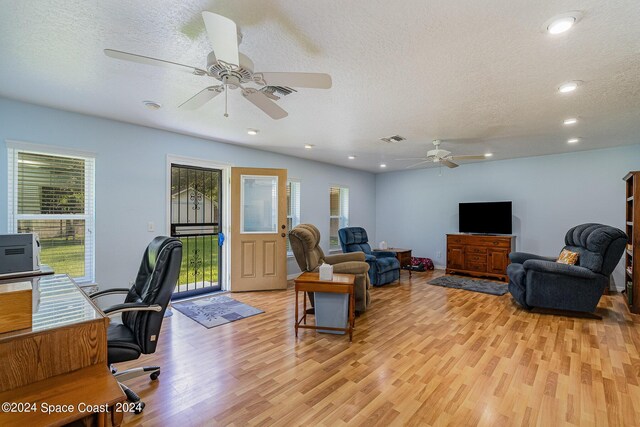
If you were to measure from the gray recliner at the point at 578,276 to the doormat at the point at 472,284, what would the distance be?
0.87m

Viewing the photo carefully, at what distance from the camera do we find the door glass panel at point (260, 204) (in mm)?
4844

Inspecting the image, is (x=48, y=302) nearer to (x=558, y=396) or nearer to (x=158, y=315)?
(x=158, y=315)

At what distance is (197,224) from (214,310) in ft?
5.05

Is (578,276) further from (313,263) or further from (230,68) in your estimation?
(230,68)

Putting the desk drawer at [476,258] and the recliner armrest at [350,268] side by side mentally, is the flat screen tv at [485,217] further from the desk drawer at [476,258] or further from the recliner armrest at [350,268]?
the recliner armrest at [350,268]

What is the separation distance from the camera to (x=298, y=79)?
5.96ft

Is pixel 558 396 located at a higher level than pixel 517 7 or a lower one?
lower

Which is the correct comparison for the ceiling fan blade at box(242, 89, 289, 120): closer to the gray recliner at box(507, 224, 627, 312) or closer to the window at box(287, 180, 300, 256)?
the window at box(287, 180, 300, 256)

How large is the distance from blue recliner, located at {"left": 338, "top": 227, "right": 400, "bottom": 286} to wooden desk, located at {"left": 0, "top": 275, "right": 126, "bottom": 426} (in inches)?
163

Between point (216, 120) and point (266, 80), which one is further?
point (216, 120)

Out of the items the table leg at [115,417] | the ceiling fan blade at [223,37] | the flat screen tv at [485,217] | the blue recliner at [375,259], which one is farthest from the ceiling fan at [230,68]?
the flat screen tv at [485,217]

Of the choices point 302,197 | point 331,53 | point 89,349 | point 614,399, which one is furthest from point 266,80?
point 302,197

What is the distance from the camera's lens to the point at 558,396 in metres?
2.04

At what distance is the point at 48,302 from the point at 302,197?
15.3 feet
